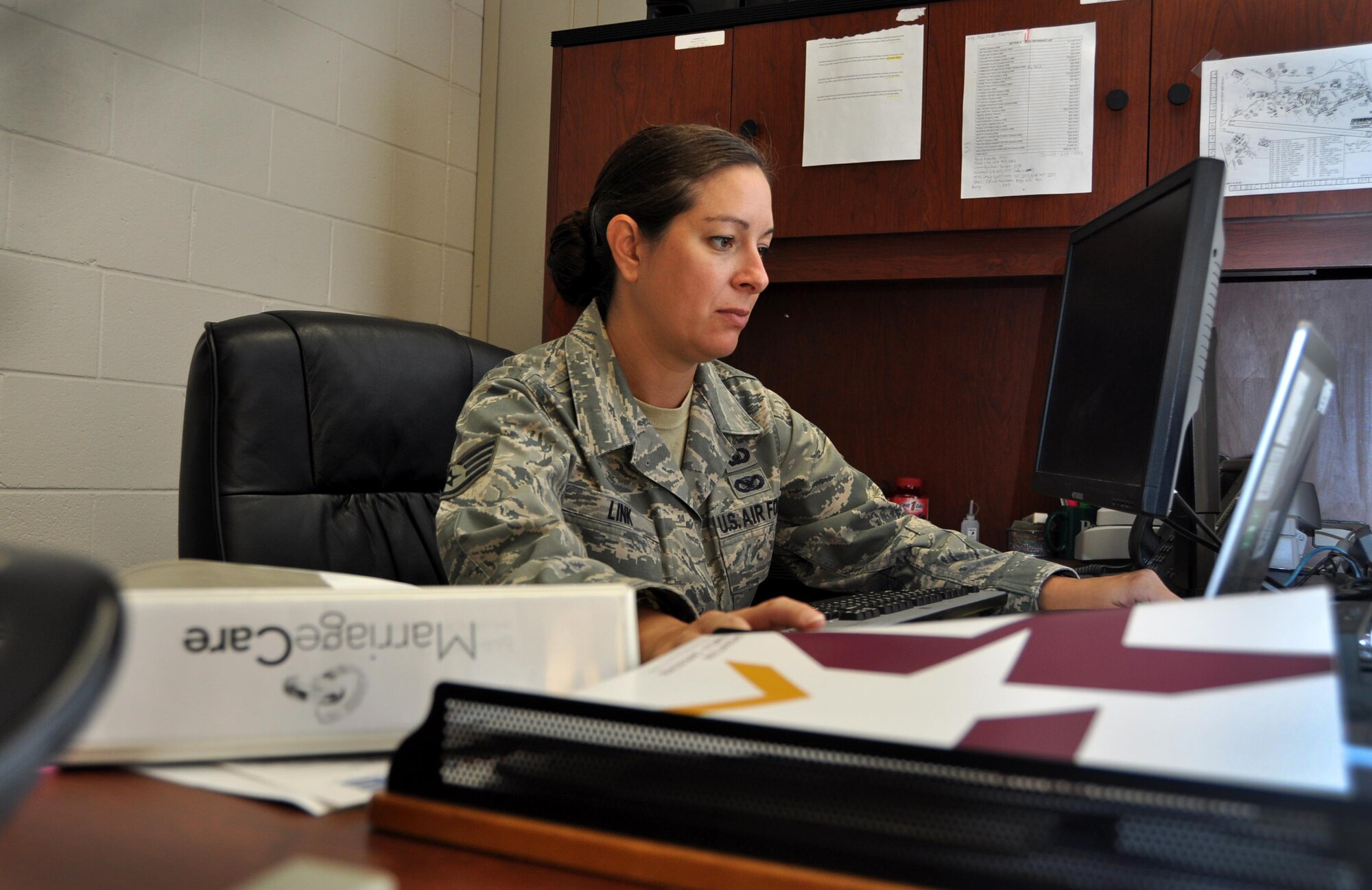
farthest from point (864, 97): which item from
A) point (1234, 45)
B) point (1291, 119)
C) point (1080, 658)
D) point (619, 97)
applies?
point (1080, 658)

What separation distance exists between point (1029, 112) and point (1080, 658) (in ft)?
6.26

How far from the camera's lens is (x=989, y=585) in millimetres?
1380

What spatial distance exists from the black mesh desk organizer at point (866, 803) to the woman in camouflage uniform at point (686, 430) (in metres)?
0.82

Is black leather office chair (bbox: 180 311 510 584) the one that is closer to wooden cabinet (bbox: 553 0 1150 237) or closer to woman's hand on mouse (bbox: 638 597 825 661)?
woman's hand on mouse (bbox: 638 597 825 661)

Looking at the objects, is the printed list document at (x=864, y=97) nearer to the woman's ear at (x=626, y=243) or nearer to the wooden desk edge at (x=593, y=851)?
the woman's ear at (x=626, y=243)

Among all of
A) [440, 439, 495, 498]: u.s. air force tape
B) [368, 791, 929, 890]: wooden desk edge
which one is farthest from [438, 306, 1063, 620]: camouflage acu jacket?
[368, 791, 929, 890]: wooden desk edge

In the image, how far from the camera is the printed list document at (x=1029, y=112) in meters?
2.06

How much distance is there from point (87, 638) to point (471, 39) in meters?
3.13

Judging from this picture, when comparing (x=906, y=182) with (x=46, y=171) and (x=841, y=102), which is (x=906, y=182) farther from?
(x=46, y=171)

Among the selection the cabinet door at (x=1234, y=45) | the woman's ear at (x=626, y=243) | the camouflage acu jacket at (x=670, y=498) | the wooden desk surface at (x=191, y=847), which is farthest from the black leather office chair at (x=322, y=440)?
the cabinet door at (x=1234, y=45)

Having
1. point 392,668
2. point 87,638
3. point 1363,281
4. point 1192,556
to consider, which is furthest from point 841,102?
point 87,638

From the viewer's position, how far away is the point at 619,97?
2.45 m

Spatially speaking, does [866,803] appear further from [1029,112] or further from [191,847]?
[1029,112]

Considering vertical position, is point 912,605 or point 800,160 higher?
point 800,160
